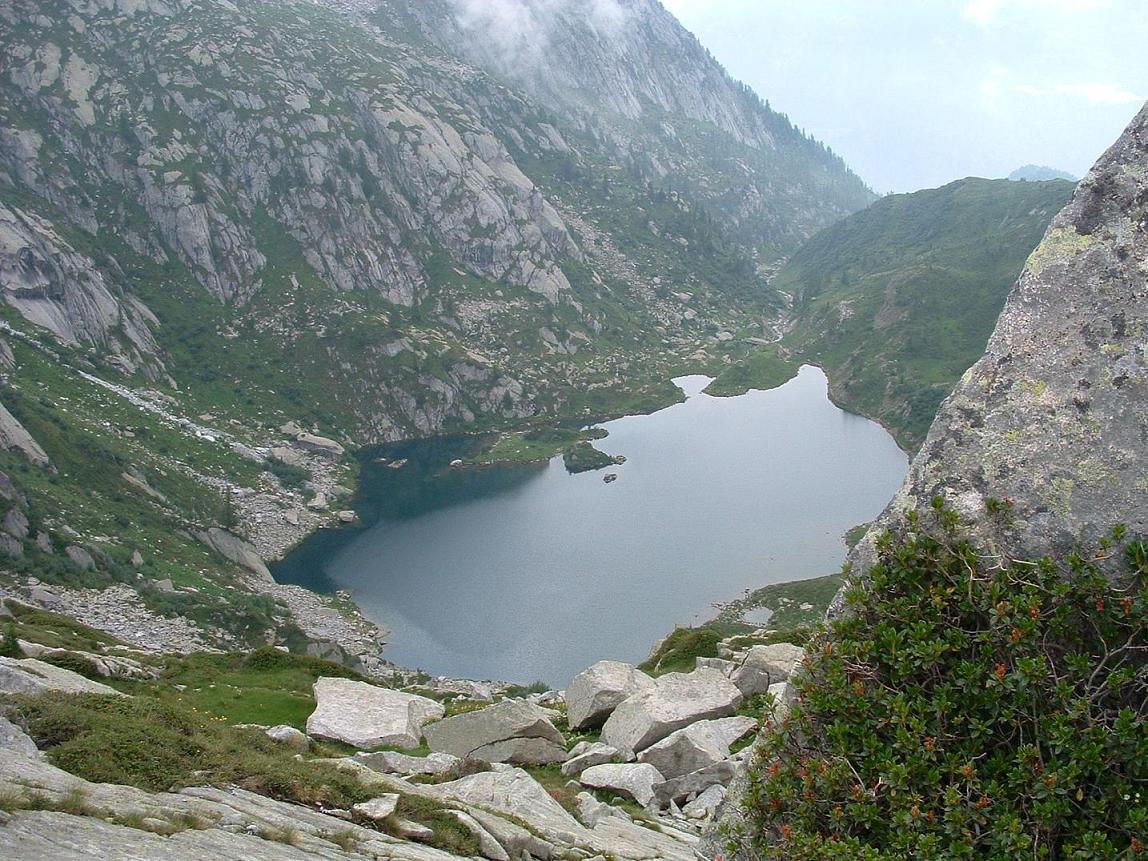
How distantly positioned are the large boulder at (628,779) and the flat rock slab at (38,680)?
461 inches

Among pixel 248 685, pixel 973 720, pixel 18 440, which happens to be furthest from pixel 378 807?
pixel 18 440

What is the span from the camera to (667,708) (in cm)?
2552

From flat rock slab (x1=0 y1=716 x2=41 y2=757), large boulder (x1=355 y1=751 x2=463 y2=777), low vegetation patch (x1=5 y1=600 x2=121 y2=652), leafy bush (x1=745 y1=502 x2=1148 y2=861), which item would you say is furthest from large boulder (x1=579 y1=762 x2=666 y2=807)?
low vegetation patch (x1=5 y1=600 x2=121 y2=652)

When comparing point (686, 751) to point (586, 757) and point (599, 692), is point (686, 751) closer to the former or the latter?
point (586, 757)

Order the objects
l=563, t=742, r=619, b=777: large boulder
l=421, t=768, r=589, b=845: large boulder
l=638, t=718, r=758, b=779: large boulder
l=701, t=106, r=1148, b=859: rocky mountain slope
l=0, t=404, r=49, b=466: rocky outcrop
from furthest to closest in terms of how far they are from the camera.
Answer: l=0, t=404, r=49, b=466: rocky outcrop < l=563, t=742, r=619, b=777: large boulder < l=638, t=718, r=758, b=779: large boulder < l=421, t=768, r=589, b=845: large boulder < l=701, t=106, r=1148, b=859: rocky mountain slope

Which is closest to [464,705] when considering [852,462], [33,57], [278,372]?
[852,462]

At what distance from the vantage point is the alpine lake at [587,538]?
8356cm

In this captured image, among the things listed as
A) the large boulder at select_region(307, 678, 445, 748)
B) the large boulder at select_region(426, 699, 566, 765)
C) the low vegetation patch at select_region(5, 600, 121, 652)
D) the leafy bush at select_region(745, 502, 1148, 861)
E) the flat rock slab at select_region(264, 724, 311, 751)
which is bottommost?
the low vegetation patch at select_region(5, 600, 121, 652)

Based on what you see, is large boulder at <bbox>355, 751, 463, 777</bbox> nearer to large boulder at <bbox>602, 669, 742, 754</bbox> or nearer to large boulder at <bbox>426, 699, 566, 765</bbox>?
large boulder at <bbox>426, 699, 566, 765</bbox>

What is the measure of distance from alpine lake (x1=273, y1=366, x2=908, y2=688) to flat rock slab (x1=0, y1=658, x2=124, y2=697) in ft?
172

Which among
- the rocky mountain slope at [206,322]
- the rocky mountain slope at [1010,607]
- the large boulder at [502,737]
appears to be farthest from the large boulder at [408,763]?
the rocky mountain slope at [206,322]

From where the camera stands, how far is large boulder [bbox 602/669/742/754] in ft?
80.6

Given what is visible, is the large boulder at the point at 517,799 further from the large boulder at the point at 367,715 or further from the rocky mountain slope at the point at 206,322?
the rocky mountain slope at the point at 206,322

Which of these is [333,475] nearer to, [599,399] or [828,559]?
[599,399]
